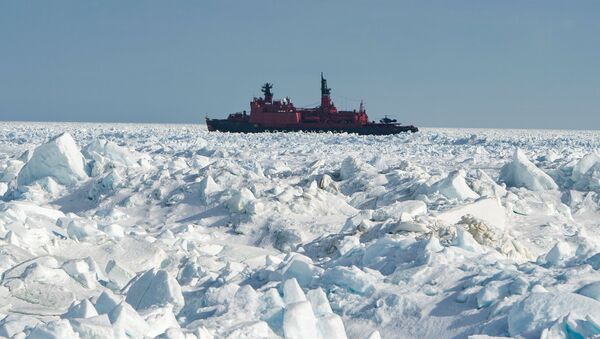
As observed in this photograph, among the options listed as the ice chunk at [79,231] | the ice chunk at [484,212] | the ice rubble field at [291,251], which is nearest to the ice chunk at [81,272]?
the ice rubble field at [291,251]

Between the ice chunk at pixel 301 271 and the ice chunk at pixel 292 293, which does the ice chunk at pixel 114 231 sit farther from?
the ice chunk at pixel 292 293

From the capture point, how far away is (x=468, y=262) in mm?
4262

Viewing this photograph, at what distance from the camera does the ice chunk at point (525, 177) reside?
9789 millimetres

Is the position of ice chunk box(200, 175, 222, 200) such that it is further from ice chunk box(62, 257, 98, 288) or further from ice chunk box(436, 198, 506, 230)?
ice chunk box(62, 257, 98, 288)

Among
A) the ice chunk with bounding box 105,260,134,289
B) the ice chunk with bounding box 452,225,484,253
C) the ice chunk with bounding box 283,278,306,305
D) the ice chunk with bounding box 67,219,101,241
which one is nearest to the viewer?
the ice chunk with bounding box 283,278,306,305

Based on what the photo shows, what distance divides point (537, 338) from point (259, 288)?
5.55 ft

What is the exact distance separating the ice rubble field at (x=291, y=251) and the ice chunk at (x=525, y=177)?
0.09 ft

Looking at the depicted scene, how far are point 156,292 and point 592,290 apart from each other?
2299 mm

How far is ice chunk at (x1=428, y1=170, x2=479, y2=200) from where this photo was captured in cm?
826

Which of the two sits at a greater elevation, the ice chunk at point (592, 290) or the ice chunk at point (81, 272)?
the ice chunk at point (592, 290)

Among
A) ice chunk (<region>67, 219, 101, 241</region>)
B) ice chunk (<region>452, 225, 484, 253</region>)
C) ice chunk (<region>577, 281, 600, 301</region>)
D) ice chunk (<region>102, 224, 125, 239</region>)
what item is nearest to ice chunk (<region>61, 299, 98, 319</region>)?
ice chunk (<region>577, 281, 600, 301</region>)

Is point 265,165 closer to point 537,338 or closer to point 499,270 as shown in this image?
point 499,270

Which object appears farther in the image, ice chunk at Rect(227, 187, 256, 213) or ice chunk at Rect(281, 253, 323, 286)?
ice chunk at Rect(227, 187, 256, 213)

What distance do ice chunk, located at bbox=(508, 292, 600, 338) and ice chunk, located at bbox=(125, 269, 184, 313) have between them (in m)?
1.81
